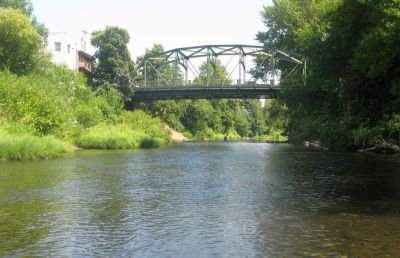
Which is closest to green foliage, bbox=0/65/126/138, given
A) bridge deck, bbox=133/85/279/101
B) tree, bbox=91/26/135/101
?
tree, bbox=91/26/135/101

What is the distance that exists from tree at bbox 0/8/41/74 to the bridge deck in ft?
94.4

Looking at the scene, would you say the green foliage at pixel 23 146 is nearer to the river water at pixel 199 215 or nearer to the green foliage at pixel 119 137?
the river water at pixel 199 215

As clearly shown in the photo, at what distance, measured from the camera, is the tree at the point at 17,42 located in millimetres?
58188

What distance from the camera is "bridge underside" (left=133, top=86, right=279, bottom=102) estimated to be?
274ft

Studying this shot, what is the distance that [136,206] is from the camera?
52.1 ft

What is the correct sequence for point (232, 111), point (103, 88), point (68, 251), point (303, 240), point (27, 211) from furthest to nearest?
1. point (232, 111)
2. point (103, 88)
3. point (27, 211)
4. point (303, 240)
5. point (68, 251)

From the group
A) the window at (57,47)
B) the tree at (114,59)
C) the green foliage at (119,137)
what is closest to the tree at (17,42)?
the green foliage at (119,137)

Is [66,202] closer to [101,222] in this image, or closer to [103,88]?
[101,222]

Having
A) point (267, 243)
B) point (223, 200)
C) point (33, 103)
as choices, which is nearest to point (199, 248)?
point (267, 243)

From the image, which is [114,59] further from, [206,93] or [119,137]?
[119,137]

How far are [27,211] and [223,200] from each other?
20.7ft

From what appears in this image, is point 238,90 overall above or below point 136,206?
above

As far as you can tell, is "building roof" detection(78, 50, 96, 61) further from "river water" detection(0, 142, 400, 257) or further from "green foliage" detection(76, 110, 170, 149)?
"river water" detection(0, 142, 400, 257)

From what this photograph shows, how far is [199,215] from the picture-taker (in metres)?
14.3
